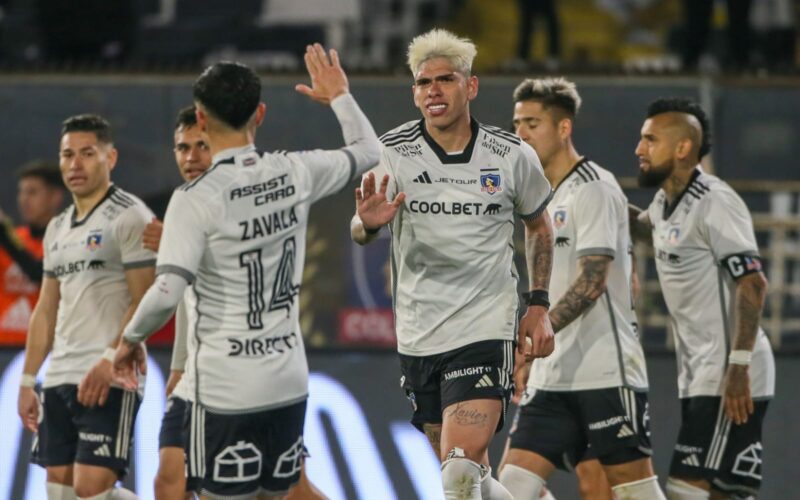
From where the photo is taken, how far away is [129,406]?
21.2 ft

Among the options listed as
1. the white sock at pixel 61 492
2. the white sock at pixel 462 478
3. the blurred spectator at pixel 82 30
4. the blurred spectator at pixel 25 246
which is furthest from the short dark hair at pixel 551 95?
the blurred spectator at pixel 82 30

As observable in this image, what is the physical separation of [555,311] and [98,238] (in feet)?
7.11

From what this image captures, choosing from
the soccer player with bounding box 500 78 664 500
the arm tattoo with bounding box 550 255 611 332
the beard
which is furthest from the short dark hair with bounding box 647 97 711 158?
the arm tattoo with bounding box 550 255 611 332

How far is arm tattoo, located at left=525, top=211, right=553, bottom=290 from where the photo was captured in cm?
596

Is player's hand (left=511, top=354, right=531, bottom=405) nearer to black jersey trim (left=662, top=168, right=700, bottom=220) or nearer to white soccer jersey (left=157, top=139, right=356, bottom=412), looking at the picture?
black jersey trim (left=662, top=168, right=700, bottom=220)

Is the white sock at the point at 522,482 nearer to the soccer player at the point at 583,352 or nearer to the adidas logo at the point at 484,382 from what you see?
the soccer player at the point at 583,352

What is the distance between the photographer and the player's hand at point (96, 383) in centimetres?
596

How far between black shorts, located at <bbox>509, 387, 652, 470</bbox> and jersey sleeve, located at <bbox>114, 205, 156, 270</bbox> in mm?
1922

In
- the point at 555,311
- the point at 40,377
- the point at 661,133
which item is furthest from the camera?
the point at 40,377

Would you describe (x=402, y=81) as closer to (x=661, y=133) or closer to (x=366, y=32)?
(x=366, y=32)

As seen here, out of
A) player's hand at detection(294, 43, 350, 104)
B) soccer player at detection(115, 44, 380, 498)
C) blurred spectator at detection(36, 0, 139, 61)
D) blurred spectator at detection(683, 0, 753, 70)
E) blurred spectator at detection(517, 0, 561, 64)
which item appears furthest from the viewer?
blurred spectator at detection(517, 0, 561, 64)

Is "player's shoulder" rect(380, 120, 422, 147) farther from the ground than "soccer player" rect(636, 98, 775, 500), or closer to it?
farther from the ground

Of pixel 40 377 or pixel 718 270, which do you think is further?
pixel 40 377

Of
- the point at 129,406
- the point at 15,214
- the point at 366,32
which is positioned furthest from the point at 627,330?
the point at 366,32
